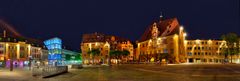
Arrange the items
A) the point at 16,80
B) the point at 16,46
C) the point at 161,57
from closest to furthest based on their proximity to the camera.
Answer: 1. the point at 16,80
2. the point at 16,46
3. the point at 161,57

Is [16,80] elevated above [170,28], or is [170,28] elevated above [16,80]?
[170,28]

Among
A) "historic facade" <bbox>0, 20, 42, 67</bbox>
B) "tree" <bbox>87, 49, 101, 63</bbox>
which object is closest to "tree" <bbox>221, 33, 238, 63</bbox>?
"tree" <bbox>87, 49, 101, 63</bbox>

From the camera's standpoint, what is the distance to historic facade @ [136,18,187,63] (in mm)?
154500

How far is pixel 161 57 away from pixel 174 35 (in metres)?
13.6

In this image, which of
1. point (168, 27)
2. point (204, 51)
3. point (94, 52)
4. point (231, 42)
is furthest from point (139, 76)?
point (94, 52)

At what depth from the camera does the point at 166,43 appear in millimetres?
161875

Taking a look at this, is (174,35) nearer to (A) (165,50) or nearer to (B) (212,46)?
(A) (165,50)

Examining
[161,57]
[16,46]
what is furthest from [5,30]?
[161,57]

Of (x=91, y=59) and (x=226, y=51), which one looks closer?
(x=226, y=51)

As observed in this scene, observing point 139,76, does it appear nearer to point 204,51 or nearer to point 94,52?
point 204,51

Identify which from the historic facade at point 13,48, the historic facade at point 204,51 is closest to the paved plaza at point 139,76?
the historic facade at point 13,48

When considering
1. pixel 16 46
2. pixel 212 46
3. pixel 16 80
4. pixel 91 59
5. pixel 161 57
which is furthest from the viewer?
pixel 91 59

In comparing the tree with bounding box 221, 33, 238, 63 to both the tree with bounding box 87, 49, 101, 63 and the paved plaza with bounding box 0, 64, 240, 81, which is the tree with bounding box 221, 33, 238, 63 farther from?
the paved plaza with bounding box 0, 64, 240, 81

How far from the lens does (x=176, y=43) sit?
157 metres
